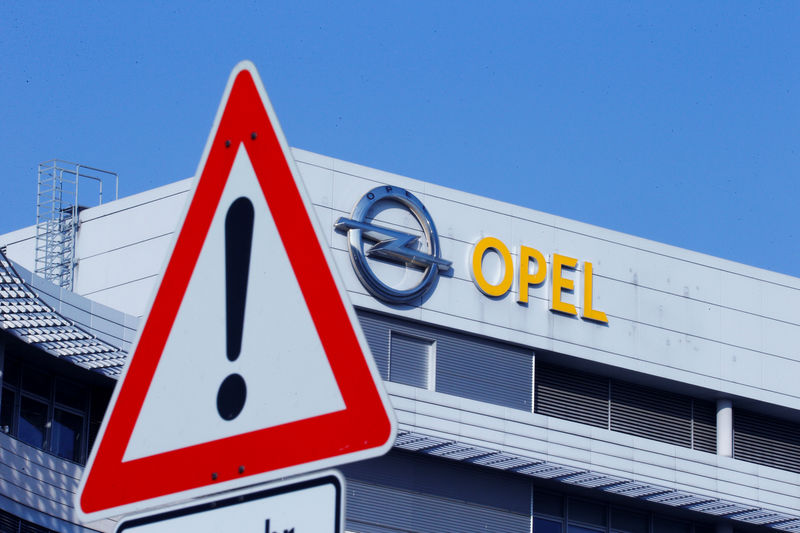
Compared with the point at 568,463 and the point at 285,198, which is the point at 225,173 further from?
the point at 568,463

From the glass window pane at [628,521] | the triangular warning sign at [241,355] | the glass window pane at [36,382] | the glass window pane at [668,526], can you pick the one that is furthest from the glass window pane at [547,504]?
the triangular warning sign at [241,355]

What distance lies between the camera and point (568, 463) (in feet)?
109

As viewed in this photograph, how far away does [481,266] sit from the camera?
3319 cm

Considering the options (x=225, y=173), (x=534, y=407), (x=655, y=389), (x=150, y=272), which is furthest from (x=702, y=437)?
(x=225, y=173)

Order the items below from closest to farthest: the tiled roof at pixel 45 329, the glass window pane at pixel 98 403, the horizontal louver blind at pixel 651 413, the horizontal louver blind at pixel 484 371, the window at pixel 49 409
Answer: the tiled roof at pixel 45 329 → the window at pixel 49 409 → the glass window pane at pixel 98 403 → the horizontal louver blind at pixel 484 371 → the horizontal louver blind at pixel 651 413

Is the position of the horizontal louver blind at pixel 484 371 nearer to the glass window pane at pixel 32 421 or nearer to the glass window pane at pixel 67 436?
the glass window pane at pixel 67 436

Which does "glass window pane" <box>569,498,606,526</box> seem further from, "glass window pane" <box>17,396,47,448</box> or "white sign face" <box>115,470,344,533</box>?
"white sign face" <box>115,470,344,533</box>

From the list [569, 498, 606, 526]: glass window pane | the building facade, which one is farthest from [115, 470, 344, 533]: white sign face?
[569, 498, 606, 526]: glass window pane

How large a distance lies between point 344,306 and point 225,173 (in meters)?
0.52

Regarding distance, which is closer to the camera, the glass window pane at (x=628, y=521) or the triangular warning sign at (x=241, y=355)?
the triangular warning sign at (x=241, y=355)

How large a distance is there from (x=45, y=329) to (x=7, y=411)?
1.74 meters

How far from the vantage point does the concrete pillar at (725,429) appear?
36938 millimetres

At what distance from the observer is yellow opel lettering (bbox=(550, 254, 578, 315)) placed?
112 ft

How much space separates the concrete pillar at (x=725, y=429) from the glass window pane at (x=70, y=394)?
15.7 metres
